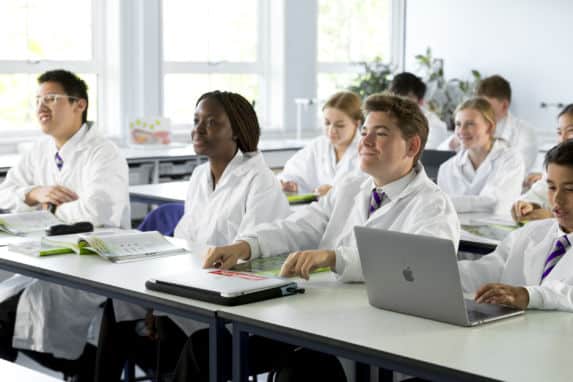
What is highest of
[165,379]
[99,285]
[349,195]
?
[349,195]

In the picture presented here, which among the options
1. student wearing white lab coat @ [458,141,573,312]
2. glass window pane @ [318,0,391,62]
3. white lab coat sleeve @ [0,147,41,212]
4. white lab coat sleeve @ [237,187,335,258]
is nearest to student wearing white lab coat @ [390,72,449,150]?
glass window pane @ [318,0,391,62]

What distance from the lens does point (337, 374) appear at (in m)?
2.56

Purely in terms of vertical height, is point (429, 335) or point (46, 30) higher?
point (46, 30)

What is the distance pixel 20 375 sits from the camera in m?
1.71

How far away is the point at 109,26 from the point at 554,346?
535 centimetres

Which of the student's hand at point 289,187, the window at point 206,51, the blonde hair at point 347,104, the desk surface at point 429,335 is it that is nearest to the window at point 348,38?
the window at point 206,51

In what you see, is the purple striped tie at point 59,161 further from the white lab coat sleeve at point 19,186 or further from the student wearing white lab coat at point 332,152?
the student wearing white lab coat at point 332,152

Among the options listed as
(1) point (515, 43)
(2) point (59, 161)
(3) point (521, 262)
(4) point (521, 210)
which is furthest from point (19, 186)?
(1) point (515, 43)

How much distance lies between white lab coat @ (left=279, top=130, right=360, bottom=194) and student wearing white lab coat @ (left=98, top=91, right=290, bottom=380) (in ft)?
5.52

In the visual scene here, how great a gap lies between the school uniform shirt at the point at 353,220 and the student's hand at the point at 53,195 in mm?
1164

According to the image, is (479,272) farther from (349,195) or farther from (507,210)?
(507,210)

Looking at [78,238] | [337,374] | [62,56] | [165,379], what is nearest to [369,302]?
[337,374]

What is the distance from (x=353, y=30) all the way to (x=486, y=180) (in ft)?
14.6

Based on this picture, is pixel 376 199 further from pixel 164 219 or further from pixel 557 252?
pixel 164 219
